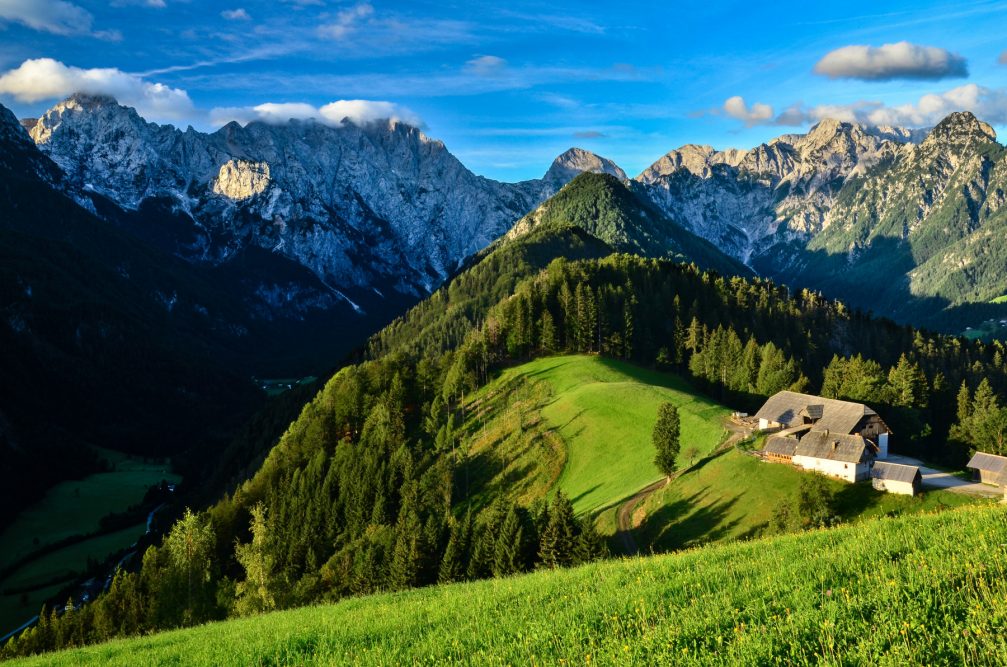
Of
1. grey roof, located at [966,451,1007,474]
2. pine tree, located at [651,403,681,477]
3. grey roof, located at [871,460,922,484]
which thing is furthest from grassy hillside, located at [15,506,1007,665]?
grey roof, located at [966,451,1007,474]

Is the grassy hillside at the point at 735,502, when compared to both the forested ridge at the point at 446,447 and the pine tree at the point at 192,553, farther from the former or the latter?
the pine tree at the point at 192,553

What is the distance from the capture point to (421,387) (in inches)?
5379

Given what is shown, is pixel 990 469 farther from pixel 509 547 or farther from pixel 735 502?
pixel 509 547

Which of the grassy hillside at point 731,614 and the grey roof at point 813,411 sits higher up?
the grassy hillside at point 731,614

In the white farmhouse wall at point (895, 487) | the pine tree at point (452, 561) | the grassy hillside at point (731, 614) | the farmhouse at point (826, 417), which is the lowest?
the pine tree at point (452, 561)

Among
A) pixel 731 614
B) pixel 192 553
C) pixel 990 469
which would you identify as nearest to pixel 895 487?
pixel 990 469

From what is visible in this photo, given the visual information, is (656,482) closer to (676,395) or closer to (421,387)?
(676,395)

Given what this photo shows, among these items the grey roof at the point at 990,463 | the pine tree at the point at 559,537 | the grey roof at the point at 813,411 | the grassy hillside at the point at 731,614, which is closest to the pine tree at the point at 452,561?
the pine tree at the point at 559,537

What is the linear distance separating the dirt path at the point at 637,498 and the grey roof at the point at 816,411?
4987 mm

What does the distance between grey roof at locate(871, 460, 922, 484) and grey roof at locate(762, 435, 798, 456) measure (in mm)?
8632

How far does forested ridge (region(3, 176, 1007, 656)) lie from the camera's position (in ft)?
213

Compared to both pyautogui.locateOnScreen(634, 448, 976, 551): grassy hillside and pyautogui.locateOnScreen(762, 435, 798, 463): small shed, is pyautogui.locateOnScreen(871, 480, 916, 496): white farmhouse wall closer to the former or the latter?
pyautogui.locateOnScreen(634, 448, 976, 551): grassy hillside

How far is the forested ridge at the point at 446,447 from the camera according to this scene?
213 ft

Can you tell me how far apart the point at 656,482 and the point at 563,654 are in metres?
66.2
